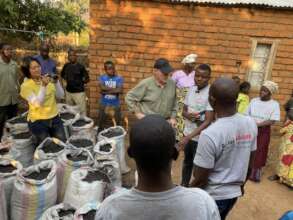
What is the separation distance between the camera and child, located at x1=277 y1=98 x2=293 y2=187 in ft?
15.4

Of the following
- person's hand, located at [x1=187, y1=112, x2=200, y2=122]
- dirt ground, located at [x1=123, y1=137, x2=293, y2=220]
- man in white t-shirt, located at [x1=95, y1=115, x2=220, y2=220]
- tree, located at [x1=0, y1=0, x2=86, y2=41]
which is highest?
tree, located at [x1=0, y1=0, x2=86, y2=41]

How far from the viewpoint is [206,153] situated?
6.95ft

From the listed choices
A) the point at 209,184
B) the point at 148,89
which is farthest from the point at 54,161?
the point at 209,184

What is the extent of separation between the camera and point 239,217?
13.0 feet

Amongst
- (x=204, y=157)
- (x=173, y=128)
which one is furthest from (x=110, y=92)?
(x=173, y=128)

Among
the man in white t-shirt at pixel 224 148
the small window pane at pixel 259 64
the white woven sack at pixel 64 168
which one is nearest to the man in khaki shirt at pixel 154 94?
the white woven sack at pixel 64 168

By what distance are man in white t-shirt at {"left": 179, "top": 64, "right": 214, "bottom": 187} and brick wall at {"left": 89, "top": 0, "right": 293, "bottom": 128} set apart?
2819mm

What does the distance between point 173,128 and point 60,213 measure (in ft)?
6.55

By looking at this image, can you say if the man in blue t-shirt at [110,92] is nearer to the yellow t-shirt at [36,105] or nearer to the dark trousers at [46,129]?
the dark trousers at [46,129]

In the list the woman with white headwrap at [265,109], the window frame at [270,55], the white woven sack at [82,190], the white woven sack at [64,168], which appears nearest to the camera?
the white woven sack at [82,190]

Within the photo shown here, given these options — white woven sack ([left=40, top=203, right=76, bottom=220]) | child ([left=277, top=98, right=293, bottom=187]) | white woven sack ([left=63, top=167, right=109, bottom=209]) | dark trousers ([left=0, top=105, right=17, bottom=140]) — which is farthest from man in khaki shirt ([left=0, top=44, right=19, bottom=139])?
child ([left=277, top=98, right=293, bottom=187])

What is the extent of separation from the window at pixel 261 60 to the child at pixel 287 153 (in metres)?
1.87

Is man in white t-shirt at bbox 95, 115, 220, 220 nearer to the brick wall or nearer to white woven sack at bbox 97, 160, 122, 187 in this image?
white woven sack at bbox 97, 160, 122, 187

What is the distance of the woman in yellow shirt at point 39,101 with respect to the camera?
3.64 metres
